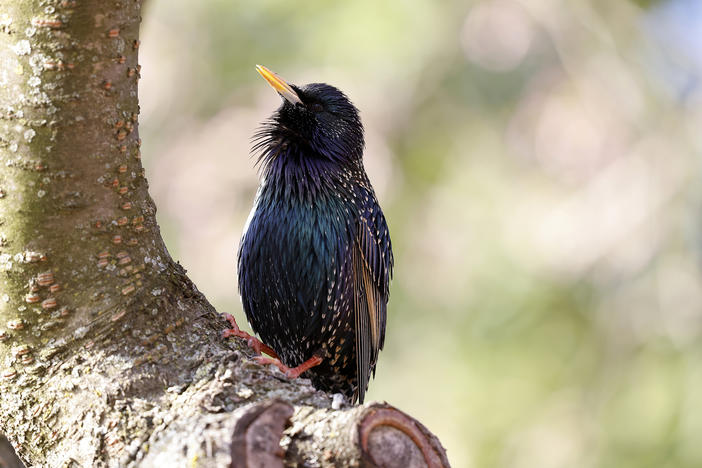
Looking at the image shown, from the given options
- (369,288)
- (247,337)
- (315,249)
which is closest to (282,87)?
(315,249)

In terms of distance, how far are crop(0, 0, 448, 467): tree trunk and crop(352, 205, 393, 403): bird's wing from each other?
1434mm

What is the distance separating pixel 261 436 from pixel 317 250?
174 centimetres

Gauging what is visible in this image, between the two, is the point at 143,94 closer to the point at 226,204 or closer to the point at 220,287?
the point at 226,204

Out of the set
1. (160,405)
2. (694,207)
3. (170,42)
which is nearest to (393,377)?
(694,207)

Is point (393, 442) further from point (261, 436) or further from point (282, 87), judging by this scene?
point (282, 87)

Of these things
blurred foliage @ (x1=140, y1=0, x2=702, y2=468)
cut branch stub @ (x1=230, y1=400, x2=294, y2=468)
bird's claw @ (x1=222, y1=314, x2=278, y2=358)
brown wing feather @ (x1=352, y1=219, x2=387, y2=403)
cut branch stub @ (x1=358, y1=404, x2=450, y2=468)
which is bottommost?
cut branch stub @ (x1=230, y1=400, x2=294, y2=468)

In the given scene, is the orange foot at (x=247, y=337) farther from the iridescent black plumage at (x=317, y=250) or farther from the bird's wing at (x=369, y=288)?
the bird's wing at (x=369, y=288)

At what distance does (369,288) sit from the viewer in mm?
3326

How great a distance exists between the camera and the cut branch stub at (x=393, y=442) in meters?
1.41

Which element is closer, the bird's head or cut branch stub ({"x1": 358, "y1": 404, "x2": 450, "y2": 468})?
cut branch stub ({"x1": 358, "y1": 404, "x2": 450, "y2": 468})

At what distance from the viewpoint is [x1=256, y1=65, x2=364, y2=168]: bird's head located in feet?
11.0

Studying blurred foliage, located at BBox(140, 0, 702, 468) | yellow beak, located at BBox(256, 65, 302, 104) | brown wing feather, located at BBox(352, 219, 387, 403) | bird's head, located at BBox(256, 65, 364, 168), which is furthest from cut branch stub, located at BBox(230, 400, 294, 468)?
blurred foliage, located at BBox(140, 0, 702, 468)

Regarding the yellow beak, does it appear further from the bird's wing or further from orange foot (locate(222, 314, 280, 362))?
orange foot (locate(222, 314, 280, 362))

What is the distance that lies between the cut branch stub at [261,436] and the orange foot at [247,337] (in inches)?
20.8
